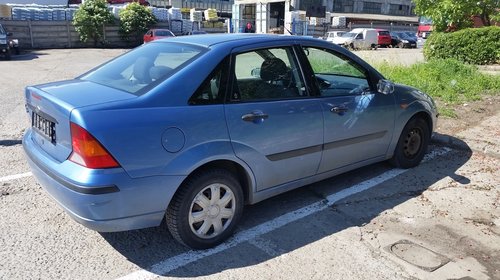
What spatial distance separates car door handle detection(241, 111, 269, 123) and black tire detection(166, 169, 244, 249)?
0.45 meters

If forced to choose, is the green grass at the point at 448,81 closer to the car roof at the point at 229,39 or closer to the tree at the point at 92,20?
the car roof at the point at 229,39

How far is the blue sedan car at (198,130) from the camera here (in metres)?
2.88

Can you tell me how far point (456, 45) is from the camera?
53.3 ft

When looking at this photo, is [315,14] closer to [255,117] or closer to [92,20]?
[92,20]

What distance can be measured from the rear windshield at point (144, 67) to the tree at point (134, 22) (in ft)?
101

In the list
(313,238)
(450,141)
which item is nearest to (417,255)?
(313,238)

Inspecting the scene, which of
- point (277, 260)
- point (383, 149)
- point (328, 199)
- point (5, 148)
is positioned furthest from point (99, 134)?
point (5, 148)

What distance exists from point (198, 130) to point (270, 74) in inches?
43.4

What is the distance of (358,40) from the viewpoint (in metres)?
37.2

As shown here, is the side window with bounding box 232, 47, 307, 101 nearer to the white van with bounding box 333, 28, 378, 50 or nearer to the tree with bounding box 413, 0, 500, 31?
the tree with bounding box 413, 0, 500, 31

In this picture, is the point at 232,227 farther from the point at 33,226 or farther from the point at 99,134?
the point at 33,226

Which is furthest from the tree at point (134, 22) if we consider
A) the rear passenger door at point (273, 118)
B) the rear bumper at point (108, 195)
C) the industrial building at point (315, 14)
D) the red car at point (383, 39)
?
the rear bumper at point (108, 195)

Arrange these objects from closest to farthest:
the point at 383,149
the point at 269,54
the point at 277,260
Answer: the point at 277,260 → the point at 269,54 → the point at 383,149

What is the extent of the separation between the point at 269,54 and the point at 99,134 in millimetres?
1740
